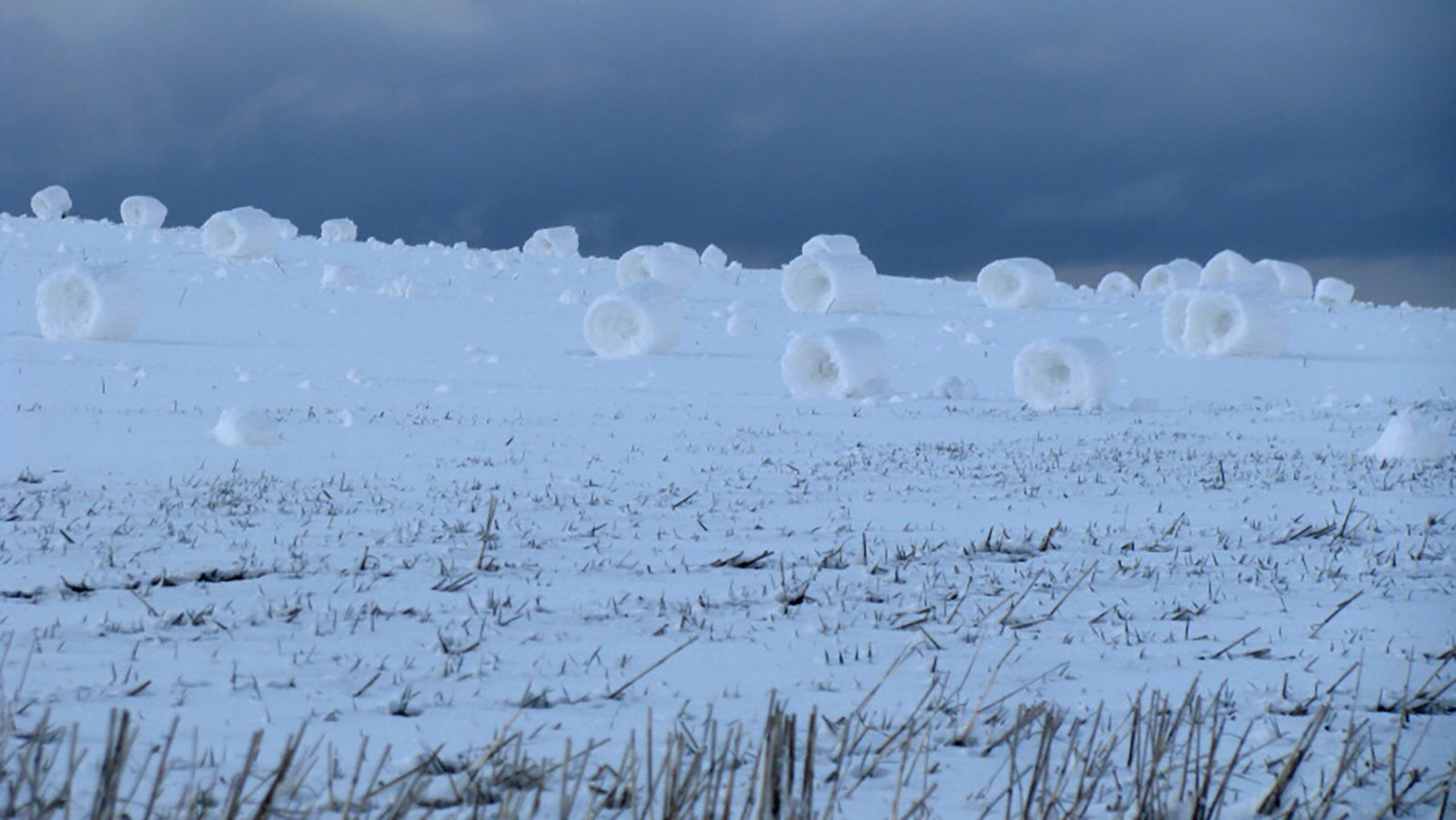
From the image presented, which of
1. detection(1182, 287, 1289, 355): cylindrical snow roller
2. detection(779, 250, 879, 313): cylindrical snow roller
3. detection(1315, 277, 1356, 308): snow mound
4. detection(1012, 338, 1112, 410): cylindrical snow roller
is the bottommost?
detection(1012, 338, 1112, 410): cylindrical snow roller

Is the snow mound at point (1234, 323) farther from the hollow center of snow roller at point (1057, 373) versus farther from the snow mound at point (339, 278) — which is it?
the snow mound at point (339, 278)

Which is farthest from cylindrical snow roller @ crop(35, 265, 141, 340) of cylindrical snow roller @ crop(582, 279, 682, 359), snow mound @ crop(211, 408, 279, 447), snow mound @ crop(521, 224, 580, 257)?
snow mound @ crop(521, 224, 580, 257)

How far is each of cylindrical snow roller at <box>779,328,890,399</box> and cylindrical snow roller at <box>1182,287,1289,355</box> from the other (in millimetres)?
8796

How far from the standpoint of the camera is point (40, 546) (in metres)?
6.98

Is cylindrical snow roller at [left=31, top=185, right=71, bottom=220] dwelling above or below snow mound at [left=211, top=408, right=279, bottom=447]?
above

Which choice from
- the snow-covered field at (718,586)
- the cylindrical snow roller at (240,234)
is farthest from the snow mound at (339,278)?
the snow-covered field at (718,586)

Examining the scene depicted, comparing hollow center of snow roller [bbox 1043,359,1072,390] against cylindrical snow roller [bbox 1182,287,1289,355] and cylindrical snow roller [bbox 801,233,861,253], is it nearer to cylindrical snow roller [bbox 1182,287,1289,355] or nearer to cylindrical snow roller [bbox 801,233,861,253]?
cylindrical snow roller [bbox 1182,287,1289,355]

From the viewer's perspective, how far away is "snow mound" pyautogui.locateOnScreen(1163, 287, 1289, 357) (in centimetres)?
2430

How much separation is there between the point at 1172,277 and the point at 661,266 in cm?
1728

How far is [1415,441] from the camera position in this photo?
11812 mm

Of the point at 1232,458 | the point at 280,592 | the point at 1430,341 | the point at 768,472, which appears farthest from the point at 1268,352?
the point at 280,592

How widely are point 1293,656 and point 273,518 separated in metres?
5.63

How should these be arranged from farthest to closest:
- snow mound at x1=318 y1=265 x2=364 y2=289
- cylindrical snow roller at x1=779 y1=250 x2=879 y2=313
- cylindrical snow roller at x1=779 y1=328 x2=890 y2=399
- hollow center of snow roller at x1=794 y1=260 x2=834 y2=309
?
hollow center of snow roller at x1=794 y1=260 x2=834 y2=309 → cylindrical snow roller at x1=779 y1=250 x2=879 y2=313 → snow mound at x1=318 y1=265 x2=364 y2=289 → cylindrical snow roller at x1=779 y1=328 x2=890 y2=399

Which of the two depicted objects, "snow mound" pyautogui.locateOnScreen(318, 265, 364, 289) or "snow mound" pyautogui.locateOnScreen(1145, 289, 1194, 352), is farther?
"snow mound" pyautogui.locateOnScreen(318, 265, 364, 289)
